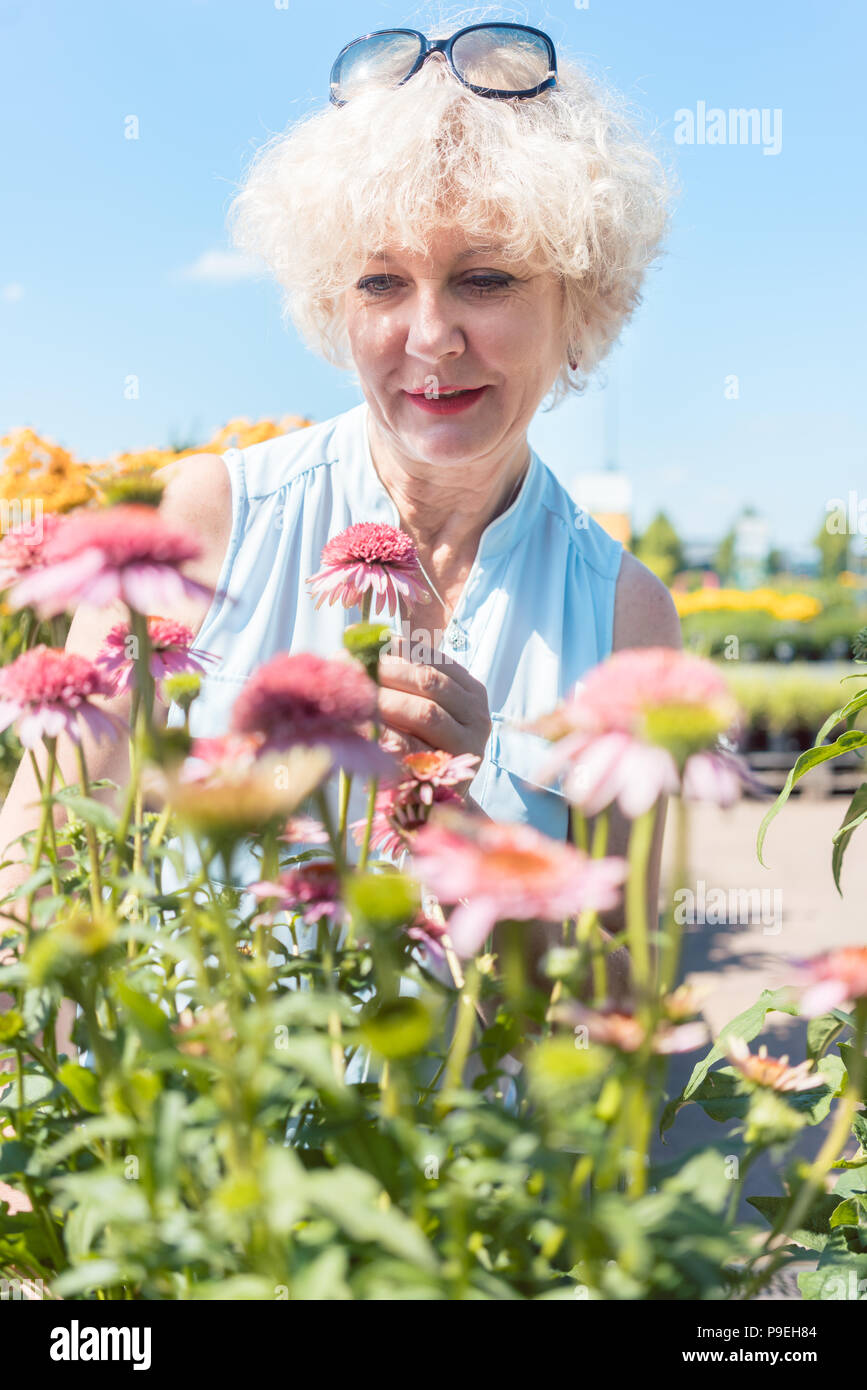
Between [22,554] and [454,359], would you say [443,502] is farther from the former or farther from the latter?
[22,554]

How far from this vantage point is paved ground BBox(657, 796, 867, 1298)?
2639 mm

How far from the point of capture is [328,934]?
435 mm

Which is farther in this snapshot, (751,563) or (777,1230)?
(751,563)

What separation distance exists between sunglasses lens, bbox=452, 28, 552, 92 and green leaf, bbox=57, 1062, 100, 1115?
1164 millimetres

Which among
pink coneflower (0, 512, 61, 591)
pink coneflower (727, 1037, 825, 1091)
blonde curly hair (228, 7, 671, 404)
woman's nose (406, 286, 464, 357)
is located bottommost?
pink coneflower (727, 1037, 825, 1091)

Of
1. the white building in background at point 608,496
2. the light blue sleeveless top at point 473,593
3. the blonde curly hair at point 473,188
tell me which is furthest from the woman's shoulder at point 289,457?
the white building in background at point 608,496

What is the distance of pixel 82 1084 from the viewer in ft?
1.38

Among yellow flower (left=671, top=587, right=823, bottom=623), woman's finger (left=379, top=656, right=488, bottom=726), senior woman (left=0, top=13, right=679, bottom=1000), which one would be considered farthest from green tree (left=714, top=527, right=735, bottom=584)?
woman's finger (left=379, top=656, right=488, bottom=726)

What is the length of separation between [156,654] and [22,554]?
0.28 feet

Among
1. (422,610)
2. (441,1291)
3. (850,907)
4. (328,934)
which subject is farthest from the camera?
(850,907)

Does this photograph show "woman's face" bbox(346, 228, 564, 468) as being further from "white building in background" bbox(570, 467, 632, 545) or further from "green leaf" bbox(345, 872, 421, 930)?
"white building in background" bbox(570, 467, 632, 545)
